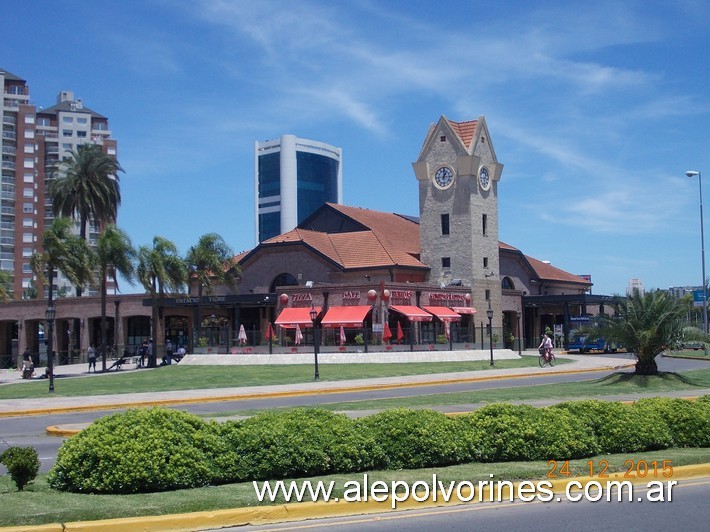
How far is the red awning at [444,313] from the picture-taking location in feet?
193

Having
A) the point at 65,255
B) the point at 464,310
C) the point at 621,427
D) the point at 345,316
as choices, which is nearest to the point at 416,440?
the point at 621,427

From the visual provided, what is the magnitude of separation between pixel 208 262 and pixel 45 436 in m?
38.3

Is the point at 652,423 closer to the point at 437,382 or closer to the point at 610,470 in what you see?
the point at 610,470

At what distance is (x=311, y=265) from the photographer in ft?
217

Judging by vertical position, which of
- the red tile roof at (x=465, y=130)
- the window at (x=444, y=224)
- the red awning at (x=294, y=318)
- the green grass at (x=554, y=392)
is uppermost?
the red tile roof at (x=465, y=130)

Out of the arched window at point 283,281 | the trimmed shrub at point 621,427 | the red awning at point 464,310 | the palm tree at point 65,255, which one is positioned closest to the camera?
the trimmed shrub at point 621,427

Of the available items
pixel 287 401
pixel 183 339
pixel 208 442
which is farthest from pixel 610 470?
A: pixel 183 339

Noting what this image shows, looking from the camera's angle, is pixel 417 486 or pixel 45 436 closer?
pixel 417 486

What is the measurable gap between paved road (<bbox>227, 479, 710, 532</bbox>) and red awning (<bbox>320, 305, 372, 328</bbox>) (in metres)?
44.6

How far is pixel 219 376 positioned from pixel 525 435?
3006 centimetres

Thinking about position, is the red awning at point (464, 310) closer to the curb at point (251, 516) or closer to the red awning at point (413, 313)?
the red awning at point (413, 313)

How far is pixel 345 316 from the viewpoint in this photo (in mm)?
56156

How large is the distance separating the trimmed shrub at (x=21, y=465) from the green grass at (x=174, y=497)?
0.19 m

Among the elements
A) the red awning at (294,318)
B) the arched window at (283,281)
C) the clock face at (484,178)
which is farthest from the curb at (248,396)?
the arched window at (283,281)
